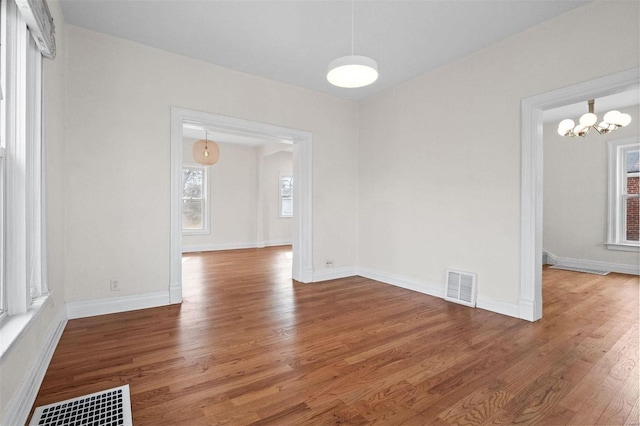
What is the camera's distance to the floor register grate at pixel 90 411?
160 centimetres

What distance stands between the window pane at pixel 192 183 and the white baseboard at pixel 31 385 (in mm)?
5758

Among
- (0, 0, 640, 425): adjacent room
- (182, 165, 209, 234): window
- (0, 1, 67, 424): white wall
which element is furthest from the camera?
(182, 165, 209, 234): window

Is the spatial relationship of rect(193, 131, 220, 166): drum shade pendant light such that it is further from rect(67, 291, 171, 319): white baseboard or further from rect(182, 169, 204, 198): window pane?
rect(67, 291, 171, 319): white baseboard

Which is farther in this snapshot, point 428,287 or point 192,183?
point 192,183

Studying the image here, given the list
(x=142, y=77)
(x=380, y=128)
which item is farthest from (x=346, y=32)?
(x=142, y=77)

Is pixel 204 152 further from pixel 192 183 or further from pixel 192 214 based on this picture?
pixel 192 214

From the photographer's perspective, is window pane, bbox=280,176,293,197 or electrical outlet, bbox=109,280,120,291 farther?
window pane, bbox=280,176,293,197

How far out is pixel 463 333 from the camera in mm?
2799

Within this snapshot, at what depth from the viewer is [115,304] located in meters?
3.32

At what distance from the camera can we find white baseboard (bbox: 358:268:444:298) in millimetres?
4020

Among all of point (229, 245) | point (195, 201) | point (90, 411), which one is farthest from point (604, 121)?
point (195, 201)

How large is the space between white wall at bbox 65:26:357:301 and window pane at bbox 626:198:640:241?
662cm

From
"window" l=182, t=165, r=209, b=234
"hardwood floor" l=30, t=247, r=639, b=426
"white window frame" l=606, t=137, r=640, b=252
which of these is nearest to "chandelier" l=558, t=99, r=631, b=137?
"white window frame" l=606, t=137, r=640, b=252

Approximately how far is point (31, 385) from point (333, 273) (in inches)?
144
